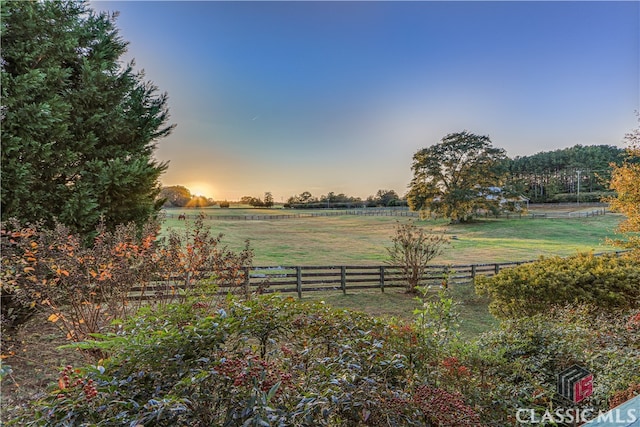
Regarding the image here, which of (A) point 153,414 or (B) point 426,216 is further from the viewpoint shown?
(B) point 426,216

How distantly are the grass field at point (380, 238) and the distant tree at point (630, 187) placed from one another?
4334 mm

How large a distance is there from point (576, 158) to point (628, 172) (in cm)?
797

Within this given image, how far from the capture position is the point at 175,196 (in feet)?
17.9

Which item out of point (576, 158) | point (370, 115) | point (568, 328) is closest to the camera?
point (568, 328)

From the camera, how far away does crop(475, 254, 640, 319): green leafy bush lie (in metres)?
3.76

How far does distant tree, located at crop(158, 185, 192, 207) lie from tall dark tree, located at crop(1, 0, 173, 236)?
11.6 inches

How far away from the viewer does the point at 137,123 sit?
460 centimetres

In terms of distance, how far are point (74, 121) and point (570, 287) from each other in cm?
675

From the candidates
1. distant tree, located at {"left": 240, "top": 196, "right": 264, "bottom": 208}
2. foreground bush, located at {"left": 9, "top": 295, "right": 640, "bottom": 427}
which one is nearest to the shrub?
distant tree, located at {"left": 240, "top": 196, "right": 264, "bottom": 208}

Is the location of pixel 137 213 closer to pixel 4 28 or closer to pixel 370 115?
pixel 4 28

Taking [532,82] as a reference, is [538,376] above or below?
below

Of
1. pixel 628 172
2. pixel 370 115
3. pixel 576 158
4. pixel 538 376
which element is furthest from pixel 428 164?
pixel 538 376

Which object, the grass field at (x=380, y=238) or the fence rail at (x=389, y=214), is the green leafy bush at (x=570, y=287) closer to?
the grass field at (x=380, y=238)

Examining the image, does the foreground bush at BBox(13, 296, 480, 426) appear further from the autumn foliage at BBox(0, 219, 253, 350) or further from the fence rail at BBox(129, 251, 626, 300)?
the fence rail at BBox(129, 251, 626, 300)
